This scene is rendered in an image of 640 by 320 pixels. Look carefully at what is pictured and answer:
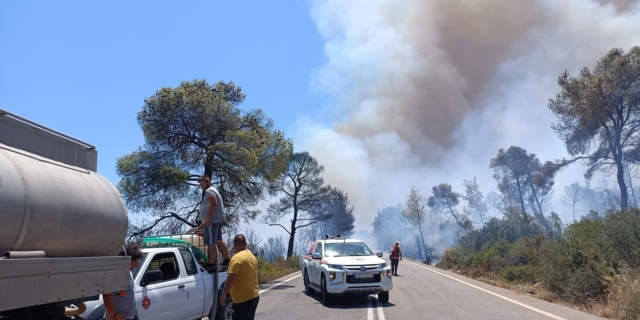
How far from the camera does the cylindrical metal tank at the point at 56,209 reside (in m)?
3.47

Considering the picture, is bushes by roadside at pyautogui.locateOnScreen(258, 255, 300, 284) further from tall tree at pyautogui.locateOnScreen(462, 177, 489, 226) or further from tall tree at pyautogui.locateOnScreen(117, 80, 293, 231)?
tall tree at pyautogui.locateOnScreen(462, 177, 489, 226)

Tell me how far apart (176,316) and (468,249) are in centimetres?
3173

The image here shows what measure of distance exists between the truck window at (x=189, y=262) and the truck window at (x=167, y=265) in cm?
21

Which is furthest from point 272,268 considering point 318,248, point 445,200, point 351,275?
point 445,200

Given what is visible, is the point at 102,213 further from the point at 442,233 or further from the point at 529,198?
the point at 442,233

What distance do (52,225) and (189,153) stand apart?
17.2m

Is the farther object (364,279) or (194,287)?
(364,279)

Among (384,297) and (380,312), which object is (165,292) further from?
(384,297)

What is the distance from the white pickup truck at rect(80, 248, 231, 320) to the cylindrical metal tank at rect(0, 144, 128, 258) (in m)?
1.67

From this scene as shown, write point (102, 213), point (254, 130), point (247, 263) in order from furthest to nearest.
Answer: point (254, 130) < point (247, 263) < point (102, 213)

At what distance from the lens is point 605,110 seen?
31219mm

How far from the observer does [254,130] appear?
21453 millimetres

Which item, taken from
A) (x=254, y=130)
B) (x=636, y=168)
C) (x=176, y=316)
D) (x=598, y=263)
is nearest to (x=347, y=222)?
(x=636, y=168)

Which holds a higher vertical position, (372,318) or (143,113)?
(143,113)
